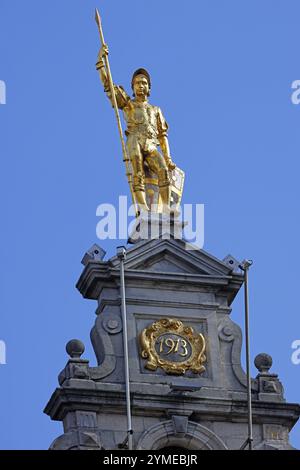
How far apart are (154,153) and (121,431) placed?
8.42m

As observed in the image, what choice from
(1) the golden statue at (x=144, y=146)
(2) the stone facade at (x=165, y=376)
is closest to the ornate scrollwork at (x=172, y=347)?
(2) the stone facade at (x=165, y=376)

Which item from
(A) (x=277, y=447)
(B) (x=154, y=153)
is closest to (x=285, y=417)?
(A) (x=277, y=447)

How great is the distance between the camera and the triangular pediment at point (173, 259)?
9781 cm

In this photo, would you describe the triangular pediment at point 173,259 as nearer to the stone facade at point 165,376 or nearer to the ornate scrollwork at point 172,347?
the stone facade at point 165,376

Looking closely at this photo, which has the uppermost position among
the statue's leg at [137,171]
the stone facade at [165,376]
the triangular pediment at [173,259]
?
the statue's leg at [137,171]

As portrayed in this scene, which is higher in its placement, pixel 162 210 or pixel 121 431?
pixel 162 210

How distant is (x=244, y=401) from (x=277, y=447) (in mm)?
1453

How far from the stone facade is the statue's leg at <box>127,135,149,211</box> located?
5.48ft

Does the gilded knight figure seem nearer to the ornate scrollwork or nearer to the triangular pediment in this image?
the triangular pediment

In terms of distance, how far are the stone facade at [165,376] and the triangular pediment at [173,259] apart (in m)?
0.02

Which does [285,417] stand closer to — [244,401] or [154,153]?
[244,401]

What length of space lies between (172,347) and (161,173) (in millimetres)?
5211

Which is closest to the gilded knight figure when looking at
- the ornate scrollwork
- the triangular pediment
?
the triangular pediment

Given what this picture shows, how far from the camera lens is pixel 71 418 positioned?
312 ft
